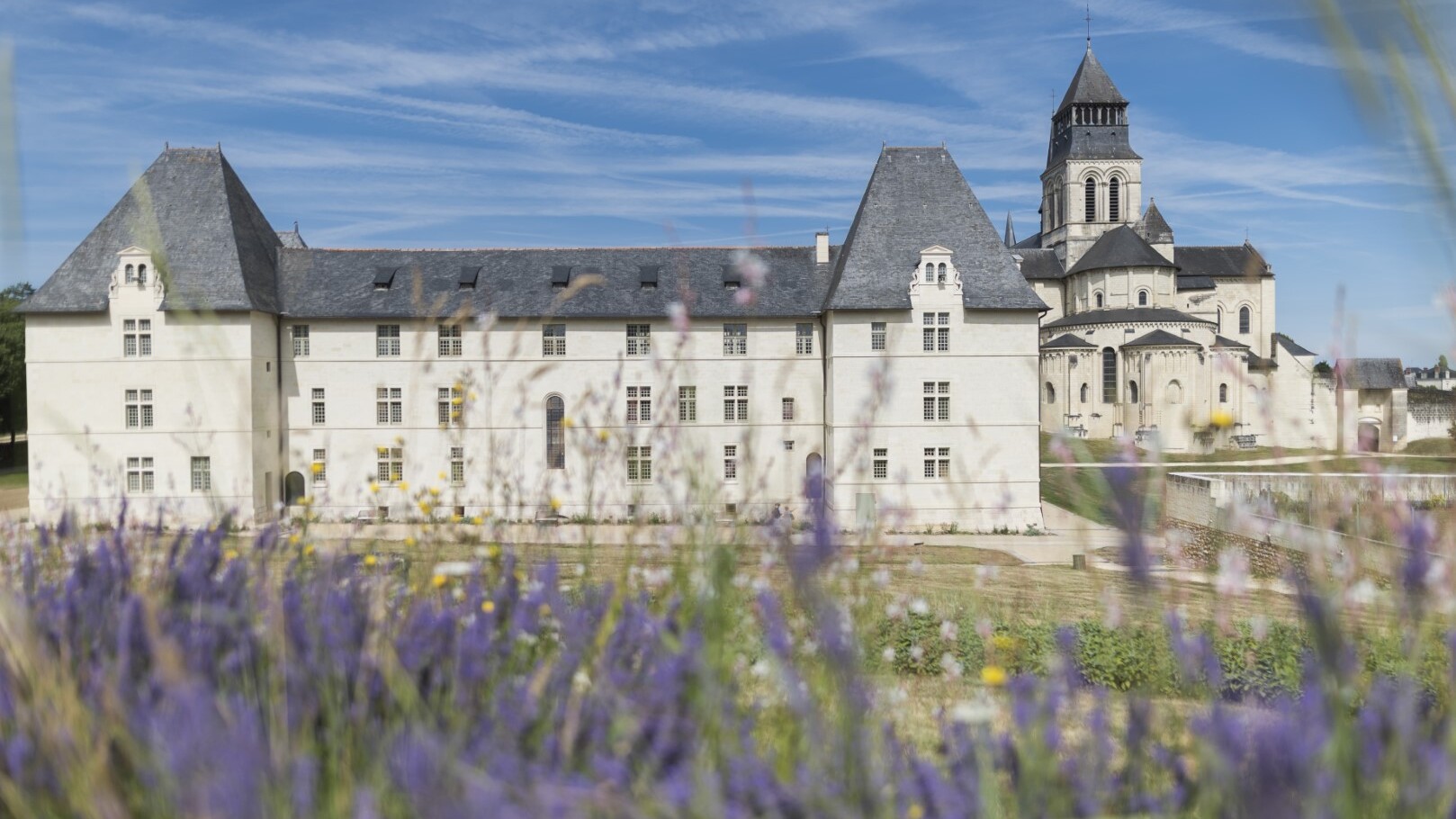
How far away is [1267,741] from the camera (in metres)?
1.72

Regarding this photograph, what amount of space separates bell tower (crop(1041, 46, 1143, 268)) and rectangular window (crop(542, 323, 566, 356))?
56515 mm

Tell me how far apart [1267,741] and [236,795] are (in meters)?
1.76

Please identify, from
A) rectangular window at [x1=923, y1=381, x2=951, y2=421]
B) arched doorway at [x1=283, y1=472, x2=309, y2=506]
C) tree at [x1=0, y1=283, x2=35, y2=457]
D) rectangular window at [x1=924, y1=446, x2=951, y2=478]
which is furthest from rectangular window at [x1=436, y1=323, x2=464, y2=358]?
tree at [x1=0, y1=283, x2=35, y2=457]

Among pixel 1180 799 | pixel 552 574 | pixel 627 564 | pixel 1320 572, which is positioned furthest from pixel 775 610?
pixel 1320 572

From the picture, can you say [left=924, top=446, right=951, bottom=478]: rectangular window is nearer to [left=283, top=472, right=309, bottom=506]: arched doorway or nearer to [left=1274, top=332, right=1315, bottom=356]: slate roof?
[left=283, top=472, right=309, bottom=506]: arched doorway

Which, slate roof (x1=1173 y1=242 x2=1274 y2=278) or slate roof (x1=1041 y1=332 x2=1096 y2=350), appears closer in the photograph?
slate roof (x1=1041 y1=332 x2=1096 y2=350)

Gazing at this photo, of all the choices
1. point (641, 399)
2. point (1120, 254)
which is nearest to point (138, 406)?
point (641, 399)

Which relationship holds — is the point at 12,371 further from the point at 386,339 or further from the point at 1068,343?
the point at 1068,343

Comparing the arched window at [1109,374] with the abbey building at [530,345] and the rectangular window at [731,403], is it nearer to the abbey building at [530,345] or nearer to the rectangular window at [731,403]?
the abbey building at [530,345]

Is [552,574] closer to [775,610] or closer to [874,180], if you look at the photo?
[775,610]

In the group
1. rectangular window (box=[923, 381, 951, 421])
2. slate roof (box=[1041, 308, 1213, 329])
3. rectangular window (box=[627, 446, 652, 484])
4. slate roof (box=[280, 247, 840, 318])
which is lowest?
rectangular window (box=[627, 446, 652, 484])

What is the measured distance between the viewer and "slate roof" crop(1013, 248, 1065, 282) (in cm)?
7512

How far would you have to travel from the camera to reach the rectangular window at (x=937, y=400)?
3089 cm

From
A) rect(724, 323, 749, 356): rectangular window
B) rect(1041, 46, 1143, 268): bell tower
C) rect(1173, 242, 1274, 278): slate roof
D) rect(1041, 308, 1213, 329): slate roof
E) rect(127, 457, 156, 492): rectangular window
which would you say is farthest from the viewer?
rect(1041, 46, 1143, 268): bell tower
